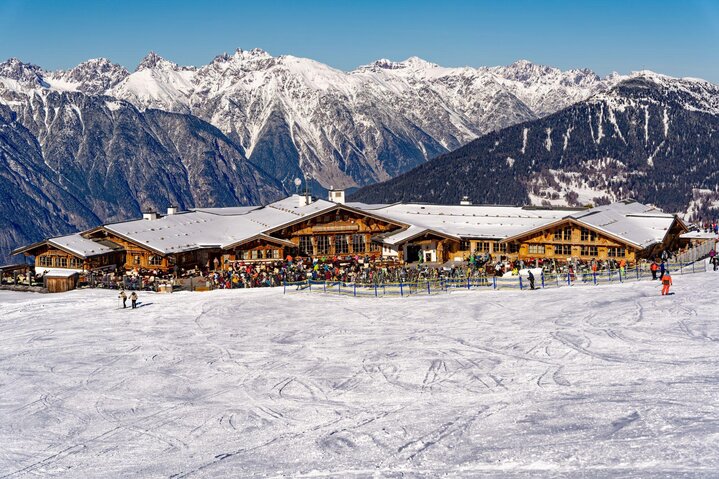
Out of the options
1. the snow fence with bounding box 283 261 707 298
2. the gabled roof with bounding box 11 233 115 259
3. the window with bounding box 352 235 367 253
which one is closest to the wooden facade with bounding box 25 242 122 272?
the gabled roof with bounding box 11 233 115 259

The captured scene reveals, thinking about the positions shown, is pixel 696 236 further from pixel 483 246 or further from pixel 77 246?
pixel 77 246

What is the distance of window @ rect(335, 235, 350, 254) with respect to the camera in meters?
76.2

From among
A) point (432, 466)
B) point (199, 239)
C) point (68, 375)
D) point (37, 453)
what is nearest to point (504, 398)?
point (432, 466)

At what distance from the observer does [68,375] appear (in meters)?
34.8

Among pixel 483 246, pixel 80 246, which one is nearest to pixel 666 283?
pixel 483 246

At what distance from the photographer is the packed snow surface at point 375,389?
22781 mm

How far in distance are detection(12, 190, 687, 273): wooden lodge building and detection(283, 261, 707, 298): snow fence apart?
11.0 metres

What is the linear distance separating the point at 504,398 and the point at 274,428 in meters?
7.40

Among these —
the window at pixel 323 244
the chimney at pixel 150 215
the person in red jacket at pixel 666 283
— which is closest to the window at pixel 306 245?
the window at pixel 323 244

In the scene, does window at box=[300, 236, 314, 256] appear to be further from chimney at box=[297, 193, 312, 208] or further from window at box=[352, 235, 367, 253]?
chimney at box=[297, 193, 312, 208]

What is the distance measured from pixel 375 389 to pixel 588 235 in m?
42.1

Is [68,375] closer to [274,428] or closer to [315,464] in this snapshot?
[274,428]

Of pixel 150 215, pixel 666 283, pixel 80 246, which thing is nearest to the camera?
pixel 666 283

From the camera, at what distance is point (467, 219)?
265 ft
